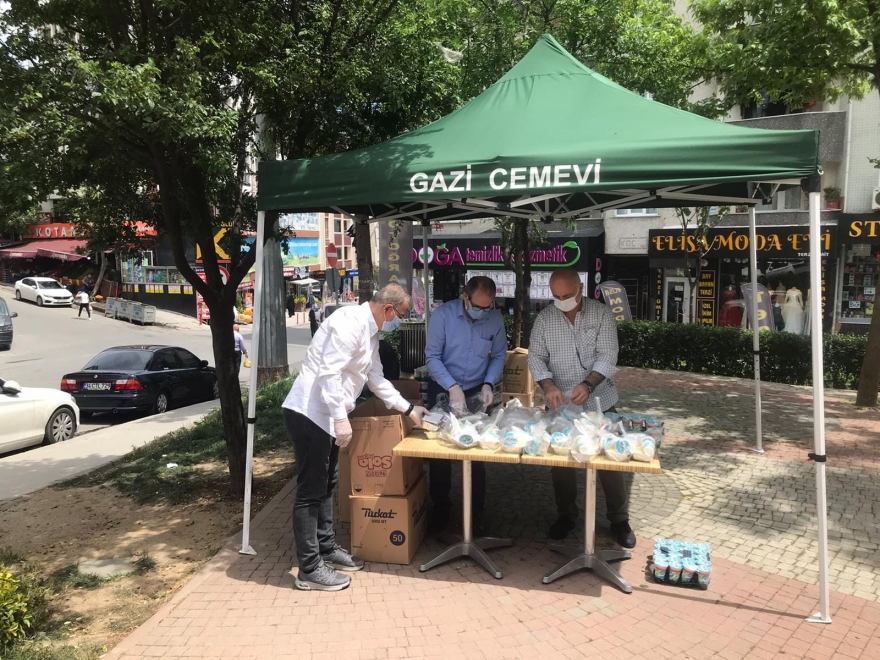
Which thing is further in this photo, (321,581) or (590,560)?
(590,560)

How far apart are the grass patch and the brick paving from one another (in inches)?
49.9

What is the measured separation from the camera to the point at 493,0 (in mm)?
10539

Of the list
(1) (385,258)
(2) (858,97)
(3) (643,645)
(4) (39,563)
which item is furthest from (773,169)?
(1) (385,258)

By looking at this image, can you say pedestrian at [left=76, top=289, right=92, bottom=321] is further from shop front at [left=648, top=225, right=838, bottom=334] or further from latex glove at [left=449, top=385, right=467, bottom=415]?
latex glove at [left=449, top=385, right=467, bottom=415]

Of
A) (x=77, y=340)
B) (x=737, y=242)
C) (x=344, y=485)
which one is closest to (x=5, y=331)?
(x=77, y=340)

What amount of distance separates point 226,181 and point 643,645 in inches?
233

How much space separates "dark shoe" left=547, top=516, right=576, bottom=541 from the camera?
4.76 m

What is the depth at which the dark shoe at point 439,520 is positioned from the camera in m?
4.88

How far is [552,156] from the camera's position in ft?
13.7

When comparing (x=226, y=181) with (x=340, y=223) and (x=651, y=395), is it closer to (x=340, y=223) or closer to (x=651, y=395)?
(x=651, y=395)

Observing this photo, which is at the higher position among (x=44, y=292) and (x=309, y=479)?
(x=44, y=292)

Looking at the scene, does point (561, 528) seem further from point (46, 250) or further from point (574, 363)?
point (46, 250)

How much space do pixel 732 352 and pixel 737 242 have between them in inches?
326

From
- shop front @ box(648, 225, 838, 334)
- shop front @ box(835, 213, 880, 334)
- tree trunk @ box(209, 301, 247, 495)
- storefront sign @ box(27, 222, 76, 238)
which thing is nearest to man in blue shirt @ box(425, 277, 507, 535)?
tree trunk @ box(209, 301, 247, 495)
